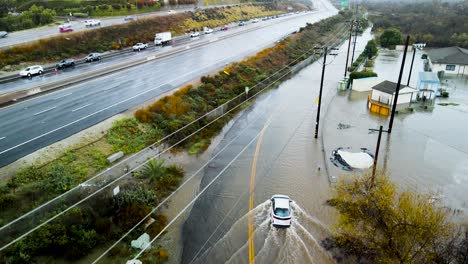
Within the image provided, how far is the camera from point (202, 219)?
22.7m

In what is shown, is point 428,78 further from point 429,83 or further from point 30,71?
point 30,71

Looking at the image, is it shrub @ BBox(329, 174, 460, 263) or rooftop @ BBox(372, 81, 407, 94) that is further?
rooftop @ BBox(372, 81, 407, 94)

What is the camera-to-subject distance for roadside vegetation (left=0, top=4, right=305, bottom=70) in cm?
5109

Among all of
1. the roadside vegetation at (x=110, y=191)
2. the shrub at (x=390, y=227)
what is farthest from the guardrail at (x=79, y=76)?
the shrub at (x=390, y=227)

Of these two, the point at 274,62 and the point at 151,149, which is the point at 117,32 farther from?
the point at 151,149

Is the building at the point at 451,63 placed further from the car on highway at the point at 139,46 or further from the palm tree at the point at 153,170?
the palm tree at the point at 153,170

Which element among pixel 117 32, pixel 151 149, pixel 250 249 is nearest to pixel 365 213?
pixel 250 249

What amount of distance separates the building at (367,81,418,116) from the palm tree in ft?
95.3

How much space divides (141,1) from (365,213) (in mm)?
93561

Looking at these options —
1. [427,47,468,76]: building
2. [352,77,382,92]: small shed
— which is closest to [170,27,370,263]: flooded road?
[352,77,382,92]: small shed

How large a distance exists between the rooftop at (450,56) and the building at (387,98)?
871 inches

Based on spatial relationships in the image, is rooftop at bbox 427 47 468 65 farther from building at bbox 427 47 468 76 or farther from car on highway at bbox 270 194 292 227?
car on highway at bbox 270 194 292 227

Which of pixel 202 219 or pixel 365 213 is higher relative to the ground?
pixel 365 213

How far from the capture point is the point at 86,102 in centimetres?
3503
